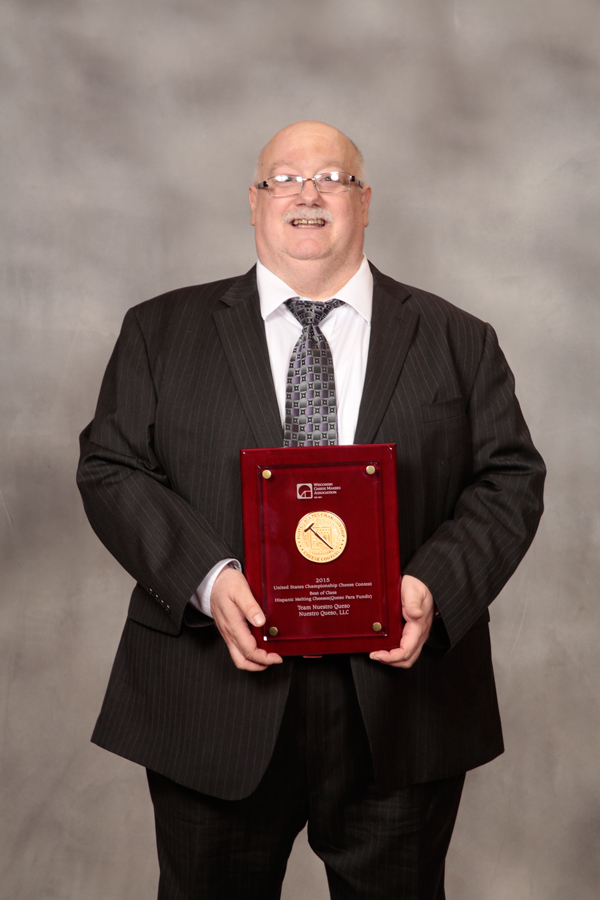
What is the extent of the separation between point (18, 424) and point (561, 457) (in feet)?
5.87

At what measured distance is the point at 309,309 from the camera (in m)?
2.14

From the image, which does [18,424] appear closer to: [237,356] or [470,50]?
[237,356]

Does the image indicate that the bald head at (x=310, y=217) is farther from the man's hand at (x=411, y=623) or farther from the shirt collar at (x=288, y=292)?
the man's hand at (x=411, y=623)

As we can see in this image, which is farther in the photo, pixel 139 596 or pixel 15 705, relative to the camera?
pixel 15 705

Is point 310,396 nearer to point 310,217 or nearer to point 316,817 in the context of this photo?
point 310,217

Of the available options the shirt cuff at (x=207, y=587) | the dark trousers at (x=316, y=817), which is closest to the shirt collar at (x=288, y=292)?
the shirt cuff at (x=207, y=587)

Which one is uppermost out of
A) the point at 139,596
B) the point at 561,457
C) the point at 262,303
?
the point at 262,303

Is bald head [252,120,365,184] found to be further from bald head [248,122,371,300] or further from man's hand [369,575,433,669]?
man's hand [369,575,433,669]

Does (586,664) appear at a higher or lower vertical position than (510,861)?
higher

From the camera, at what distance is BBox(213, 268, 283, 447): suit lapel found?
2.03 metres

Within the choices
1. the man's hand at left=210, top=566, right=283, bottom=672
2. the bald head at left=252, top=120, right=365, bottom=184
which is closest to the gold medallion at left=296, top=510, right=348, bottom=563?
the man's hand at left=210, top=566, right=283, bottom=672

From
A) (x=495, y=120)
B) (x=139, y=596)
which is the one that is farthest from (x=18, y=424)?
(x=495, y=120)

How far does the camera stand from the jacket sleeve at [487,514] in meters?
1.95

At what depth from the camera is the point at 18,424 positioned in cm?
328
